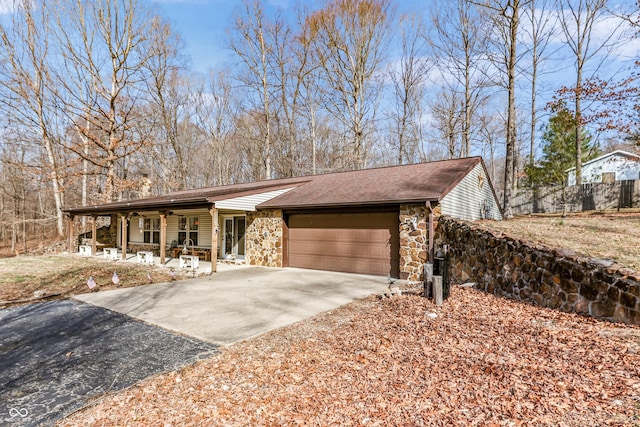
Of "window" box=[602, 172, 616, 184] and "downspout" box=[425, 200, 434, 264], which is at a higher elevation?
"window" box=[602, 172, 616, 184]

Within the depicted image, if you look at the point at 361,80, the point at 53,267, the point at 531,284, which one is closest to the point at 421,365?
the point at 531,284

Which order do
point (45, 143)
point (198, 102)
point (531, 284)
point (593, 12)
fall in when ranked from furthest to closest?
1. point (198, 102)
2. point (45, 143)
3. point (593, 12)
4. point (531, 284)

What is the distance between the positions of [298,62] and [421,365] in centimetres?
2271

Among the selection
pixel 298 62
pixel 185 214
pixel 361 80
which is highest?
pixel 298 62

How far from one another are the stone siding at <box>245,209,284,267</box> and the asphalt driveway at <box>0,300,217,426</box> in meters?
6.51

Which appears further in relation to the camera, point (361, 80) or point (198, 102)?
point (198, 102)

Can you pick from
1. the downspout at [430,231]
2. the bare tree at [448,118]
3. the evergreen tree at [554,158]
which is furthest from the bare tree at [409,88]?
the downspout at [430,231]

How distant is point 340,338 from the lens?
179 inches

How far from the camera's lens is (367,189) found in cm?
1085

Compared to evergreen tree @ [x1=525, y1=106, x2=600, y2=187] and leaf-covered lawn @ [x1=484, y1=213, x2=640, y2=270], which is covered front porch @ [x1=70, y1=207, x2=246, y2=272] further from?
evergreen tree @ [x1=525, y1=106, x2=600, y2=187]

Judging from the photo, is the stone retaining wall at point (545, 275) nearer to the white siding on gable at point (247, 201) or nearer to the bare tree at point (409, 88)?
the white siding on gable at point (247, 201)

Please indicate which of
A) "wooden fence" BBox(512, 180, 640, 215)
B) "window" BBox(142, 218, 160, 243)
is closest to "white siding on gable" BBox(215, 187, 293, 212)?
"window" BBox(142, 218, 160, 243)

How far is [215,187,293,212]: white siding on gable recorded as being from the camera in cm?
1079

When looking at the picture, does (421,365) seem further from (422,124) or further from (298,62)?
(422,124)
